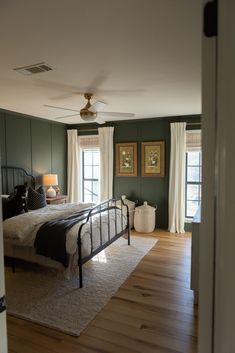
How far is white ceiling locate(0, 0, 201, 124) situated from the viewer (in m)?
1.64

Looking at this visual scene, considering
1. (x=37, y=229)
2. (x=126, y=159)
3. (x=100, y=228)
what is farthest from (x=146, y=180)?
(x=37, y=229)

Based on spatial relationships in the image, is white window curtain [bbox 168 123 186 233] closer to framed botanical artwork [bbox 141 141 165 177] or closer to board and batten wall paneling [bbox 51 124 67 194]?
framed botanical artwork [bbox 141 141 165 177]

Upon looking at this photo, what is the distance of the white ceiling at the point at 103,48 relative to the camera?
1.64 m

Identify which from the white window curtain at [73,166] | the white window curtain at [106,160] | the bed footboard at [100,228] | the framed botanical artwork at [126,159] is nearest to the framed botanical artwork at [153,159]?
the framed botanical artwork at [126,159]

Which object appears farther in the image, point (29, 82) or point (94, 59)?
point (29, 82)

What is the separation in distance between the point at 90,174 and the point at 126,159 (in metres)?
1.19

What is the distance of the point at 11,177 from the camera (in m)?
4.84

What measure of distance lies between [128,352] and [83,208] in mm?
2542

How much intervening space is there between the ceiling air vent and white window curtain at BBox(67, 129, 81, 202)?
364cm

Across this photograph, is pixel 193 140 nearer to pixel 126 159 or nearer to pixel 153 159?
pixel 153 159

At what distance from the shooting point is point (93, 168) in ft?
21.3

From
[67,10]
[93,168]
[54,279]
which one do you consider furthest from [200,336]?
[93,168]

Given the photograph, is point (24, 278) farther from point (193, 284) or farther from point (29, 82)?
point (29, 82)

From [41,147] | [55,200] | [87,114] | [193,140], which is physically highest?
[87,114]
